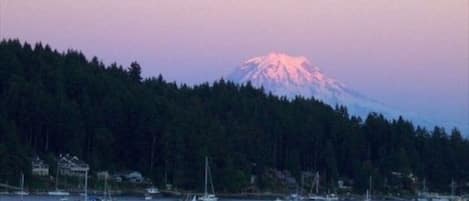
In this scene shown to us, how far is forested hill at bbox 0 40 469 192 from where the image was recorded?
10769 centimetres

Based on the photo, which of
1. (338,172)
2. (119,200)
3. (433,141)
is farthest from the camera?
(433,141)

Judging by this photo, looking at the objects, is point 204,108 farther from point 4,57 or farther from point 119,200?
point 119,200

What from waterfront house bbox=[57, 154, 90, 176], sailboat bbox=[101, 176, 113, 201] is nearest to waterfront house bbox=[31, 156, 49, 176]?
waterfront house bbox=[57, 154, 90, 176]

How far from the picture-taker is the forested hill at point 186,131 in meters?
108

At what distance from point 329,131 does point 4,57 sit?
32134 mm

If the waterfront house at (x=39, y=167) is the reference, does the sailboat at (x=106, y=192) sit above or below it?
below

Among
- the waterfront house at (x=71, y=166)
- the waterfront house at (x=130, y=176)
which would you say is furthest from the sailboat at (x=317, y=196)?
the waterfront house at (x=71, y=166)

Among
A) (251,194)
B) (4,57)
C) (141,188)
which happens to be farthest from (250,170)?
(4,57)

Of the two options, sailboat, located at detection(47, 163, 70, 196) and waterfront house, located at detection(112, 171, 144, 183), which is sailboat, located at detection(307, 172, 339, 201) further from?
sailboat, located at detection(47, 163, 70, 196)

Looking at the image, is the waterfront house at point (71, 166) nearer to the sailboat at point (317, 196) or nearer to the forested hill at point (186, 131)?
the forested hill at point (186, 131)

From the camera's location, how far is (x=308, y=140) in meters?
130

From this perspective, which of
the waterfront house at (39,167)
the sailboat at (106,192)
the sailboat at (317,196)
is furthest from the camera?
the sailboat at (317,196)

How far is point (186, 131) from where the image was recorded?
11475 centimetres

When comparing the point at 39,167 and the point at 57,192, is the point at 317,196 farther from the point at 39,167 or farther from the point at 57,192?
the point at 57,192
